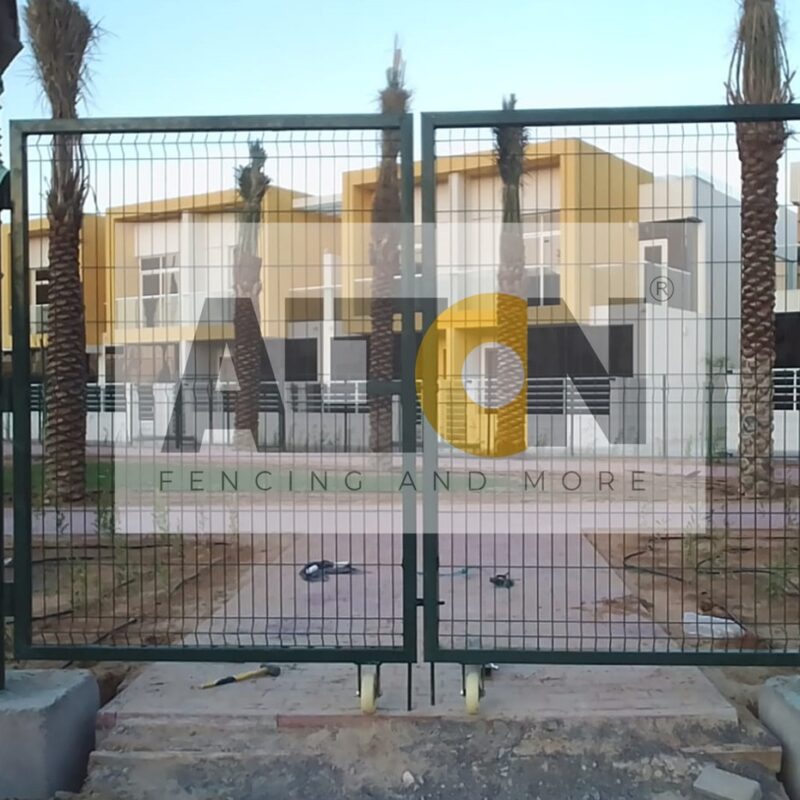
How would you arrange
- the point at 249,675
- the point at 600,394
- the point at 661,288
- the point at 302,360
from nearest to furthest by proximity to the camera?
the point at 249,675
the point at 661,288
the point at 302,360
the point at 600,394

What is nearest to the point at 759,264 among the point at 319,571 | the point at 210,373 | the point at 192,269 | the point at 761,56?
the point at 761,56

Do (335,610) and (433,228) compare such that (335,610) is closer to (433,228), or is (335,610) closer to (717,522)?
(433,228)

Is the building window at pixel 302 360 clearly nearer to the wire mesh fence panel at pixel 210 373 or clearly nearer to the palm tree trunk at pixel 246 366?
the wire mesh fence panel at pixel 210 373

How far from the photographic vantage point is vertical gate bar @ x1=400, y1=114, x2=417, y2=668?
3.51m

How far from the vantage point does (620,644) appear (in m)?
4.38

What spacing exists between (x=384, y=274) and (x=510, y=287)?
4.77ft

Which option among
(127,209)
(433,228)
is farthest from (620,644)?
(127,209)

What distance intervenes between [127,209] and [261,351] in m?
1.70

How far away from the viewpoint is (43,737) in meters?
3.29

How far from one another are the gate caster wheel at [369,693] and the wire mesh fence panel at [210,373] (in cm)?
13

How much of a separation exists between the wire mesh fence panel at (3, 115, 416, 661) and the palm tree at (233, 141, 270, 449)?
20 mm

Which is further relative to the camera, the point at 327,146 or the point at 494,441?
the point at 494,441

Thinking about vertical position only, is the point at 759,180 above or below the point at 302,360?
above

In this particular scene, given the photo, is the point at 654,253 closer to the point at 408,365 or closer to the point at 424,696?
the point at 408,365
